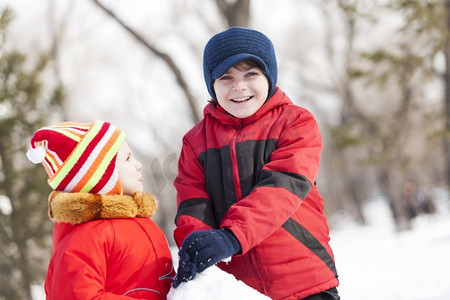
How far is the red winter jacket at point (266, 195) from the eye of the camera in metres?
2.07

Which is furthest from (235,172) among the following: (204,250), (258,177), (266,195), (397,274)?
(397,274)

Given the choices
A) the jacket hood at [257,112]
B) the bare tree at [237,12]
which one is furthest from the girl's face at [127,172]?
the bare tree at [237,12]

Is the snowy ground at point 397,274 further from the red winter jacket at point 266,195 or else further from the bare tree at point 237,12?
the bare tree at point 237,12

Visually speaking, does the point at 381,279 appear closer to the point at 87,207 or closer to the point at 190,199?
the point at 190,199

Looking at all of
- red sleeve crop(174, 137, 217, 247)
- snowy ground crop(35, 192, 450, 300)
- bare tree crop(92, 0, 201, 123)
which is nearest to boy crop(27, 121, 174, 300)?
red sleeve crop(174, 137, 217, 247)

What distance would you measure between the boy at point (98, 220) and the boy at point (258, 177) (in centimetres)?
17

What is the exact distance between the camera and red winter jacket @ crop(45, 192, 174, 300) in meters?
1.95

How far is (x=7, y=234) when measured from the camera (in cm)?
860

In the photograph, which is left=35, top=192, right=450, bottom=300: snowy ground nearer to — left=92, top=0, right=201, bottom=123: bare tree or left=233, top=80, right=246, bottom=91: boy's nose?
left=233, top=80, right=246, bottom=91: boy's nose

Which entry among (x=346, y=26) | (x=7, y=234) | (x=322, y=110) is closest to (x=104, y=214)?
(x=7, y=234)

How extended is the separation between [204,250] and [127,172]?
2.14 ft

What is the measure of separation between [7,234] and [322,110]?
21.2 meters

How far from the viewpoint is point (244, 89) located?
90.0 inches

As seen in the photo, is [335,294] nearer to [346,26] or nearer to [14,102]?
[14,102]
